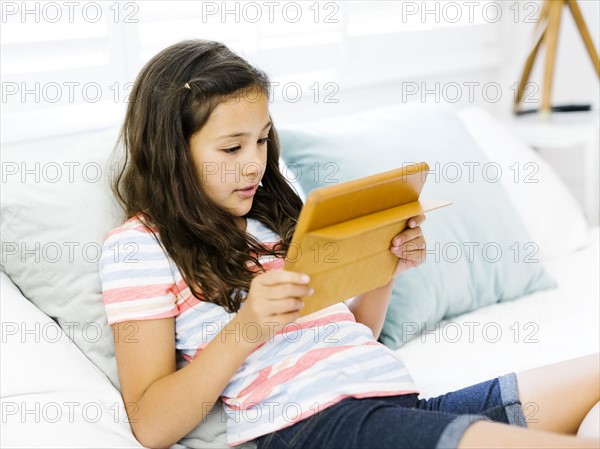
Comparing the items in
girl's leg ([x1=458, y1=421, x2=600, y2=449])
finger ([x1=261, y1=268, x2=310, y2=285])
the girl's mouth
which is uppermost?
the girl's mouth

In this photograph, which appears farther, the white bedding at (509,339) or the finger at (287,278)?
the white bedding at (509,339)

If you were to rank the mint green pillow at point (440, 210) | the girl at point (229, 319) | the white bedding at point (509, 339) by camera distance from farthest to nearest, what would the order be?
the mint green pillow at point (440, 210), the white bedding at point (509, 339), the girl at point (229, 319)

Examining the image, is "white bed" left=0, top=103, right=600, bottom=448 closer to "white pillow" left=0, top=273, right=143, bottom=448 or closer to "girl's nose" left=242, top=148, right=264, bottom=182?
"white pillow" left=0, top=273, right=143, bottom=448

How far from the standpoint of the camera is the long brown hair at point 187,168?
1108mm

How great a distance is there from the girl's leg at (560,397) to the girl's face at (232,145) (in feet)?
1.63

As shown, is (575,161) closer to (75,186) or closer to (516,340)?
(516,340)

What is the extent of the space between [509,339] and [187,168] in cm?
73

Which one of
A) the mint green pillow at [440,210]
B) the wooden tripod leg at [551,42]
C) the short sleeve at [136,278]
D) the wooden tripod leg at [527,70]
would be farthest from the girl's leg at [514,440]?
the wooden tripod leg at [527,70]

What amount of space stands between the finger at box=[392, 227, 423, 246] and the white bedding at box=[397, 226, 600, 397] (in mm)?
316

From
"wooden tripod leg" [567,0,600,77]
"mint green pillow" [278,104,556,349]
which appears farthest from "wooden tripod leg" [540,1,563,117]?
"mint green pillow" [278,104,556,349]

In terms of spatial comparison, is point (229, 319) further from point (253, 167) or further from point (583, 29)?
point (583, 29)

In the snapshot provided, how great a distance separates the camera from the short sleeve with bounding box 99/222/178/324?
105cm

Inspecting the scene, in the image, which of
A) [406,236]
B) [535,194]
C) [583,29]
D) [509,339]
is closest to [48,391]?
[406,236]

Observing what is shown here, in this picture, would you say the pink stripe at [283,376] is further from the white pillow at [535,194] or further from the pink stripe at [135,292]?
the white pillow at [535,194]
